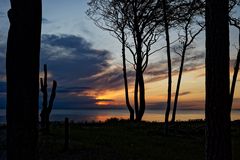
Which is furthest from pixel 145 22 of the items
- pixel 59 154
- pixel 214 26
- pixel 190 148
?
pixel 214 26

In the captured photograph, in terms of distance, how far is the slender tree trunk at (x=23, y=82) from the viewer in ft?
28.7

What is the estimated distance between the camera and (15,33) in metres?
8.91

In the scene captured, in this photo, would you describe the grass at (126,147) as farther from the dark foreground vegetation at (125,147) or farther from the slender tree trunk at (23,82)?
the slender tree trunk at (23,82)

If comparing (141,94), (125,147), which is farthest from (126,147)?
(141,94)

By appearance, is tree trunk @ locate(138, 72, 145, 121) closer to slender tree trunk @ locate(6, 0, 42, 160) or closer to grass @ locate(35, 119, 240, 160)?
grass @ locate(35, 119, 240, 160)

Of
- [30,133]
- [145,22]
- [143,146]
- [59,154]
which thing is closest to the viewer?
[30,133]

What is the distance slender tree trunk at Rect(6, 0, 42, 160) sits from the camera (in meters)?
8.73

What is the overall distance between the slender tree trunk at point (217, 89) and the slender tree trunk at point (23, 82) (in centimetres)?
408

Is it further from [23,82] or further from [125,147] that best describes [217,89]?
[125,147]

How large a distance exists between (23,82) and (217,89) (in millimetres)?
4485

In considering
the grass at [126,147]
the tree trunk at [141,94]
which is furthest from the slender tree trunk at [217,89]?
the tree trunk at [141,94]

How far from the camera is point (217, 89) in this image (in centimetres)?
986

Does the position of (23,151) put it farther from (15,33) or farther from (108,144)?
(108,144)

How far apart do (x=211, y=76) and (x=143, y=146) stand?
10.7 meters
